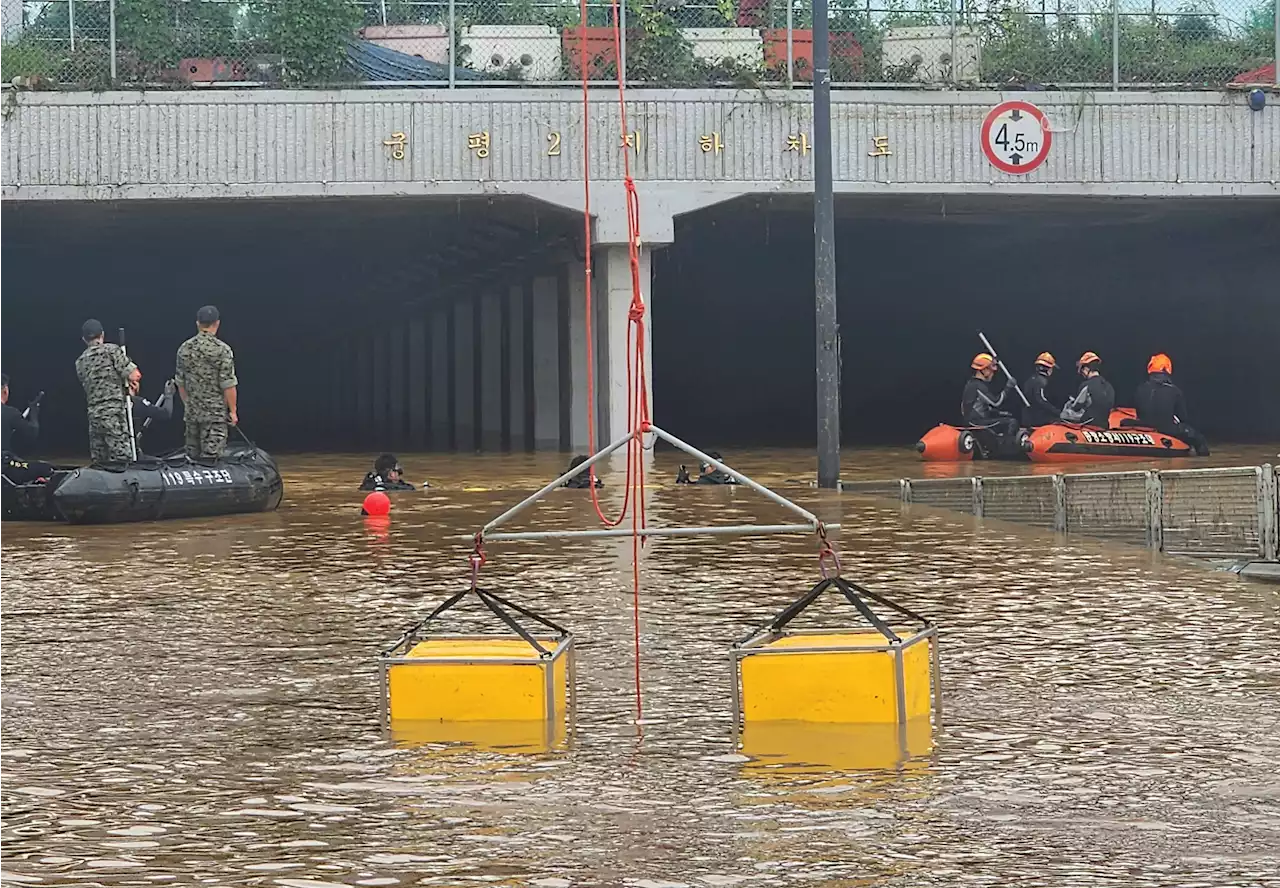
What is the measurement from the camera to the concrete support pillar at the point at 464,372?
48000mm

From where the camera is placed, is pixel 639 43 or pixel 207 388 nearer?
pixel 207 388

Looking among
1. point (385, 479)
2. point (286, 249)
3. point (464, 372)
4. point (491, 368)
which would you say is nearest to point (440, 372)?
point (464, 372)

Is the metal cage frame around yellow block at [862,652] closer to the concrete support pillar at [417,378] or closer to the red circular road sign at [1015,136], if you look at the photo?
Answer: the red circular road sign at [1015,136]

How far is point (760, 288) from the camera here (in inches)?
1847

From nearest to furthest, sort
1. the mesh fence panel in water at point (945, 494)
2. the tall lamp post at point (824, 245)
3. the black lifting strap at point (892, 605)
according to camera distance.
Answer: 1. the black lifting strap at point (892, 605)
2. the mesh fence panel in water at point (945, 494)
3. the tall lamp post at point (824, 245)

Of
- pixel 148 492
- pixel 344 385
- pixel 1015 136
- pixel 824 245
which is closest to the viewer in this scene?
pixel 148 492

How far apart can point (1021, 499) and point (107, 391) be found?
8.85 metres

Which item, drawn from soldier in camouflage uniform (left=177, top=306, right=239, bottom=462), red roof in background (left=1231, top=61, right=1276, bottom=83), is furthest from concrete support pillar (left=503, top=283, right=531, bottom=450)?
soldier in camouflage uniform (left=177, top=306, right=239, bottom=462)

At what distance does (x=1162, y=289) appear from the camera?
4250cm

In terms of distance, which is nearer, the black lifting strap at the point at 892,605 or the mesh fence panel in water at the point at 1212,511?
the black lifting strap at the point at 892,605

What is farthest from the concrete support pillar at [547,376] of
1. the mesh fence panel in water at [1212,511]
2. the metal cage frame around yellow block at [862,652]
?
the metal cage frame around yellow block at [862,652]

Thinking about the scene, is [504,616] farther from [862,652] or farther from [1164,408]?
[1164,408]

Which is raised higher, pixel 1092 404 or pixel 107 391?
pixel 107 391

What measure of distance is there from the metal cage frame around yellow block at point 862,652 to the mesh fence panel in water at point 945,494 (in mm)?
11053
